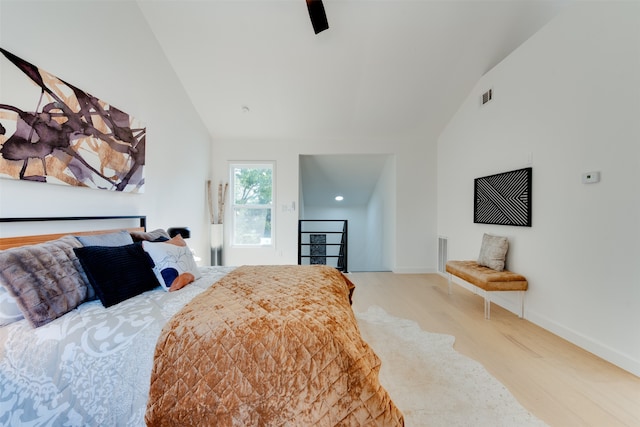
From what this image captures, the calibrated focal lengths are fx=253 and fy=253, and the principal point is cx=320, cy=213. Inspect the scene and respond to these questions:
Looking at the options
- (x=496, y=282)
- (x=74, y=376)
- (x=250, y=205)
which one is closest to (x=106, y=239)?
(x=74, y=376)

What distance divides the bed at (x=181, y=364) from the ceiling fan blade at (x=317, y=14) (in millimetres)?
2314

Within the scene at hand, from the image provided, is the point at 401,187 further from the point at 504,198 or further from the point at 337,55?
the point at 337,55

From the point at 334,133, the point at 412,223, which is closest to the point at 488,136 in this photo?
the point at 412,223

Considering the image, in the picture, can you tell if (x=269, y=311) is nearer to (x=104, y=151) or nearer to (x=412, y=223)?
(x=104, y=151)

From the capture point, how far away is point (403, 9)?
8.57 ft

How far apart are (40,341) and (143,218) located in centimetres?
168

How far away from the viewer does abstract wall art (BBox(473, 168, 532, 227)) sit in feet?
8.66

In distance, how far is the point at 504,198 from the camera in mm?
2920

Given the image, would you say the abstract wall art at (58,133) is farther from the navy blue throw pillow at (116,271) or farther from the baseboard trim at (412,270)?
the baseboard trim at (412,270)

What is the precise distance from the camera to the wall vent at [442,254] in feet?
13.9

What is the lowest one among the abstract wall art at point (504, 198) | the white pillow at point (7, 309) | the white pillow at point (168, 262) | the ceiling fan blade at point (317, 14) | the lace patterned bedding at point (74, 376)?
the lace patterned bedding at point (74, 376)

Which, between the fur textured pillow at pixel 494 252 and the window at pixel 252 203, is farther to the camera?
the window at pixel 252 203

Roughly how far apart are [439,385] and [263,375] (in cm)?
123

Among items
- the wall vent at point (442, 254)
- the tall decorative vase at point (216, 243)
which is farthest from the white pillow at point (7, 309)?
the wall vent at point (442, 254)
